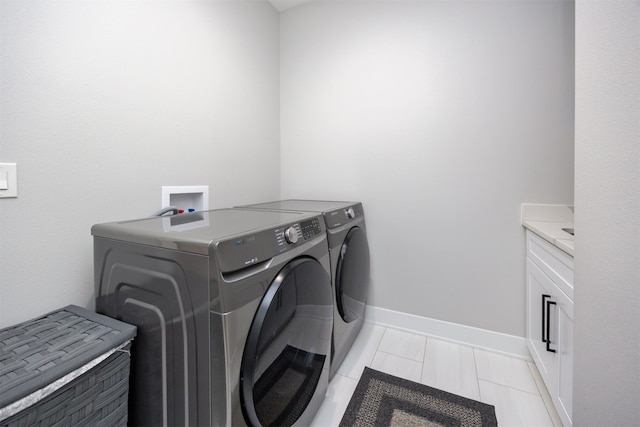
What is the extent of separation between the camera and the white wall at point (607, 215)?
61cm

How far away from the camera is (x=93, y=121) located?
3.70 ft

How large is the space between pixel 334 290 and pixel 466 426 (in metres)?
0.84

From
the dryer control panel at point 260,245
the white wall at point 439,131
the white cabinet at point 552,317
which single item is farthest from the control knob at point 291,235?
the white wall at point 439,131

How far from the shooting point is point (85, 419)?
739mm

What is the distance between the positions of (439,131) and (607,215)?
126cm

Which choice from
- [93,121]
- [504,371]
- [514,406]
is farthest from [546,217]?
[93,121]

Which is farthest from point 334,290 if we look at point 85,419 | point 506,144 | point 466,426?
point 506,144

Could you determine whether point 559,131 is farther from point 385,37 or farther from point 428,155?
point 385,37

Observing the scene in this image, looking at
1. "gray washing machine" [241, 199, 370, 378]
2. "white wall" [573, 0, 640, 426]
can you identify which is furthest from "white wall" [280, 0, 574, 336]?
"white wall" [573, 0, 640, 426]

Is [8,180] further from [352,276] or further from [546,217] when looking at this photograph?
[546,217]

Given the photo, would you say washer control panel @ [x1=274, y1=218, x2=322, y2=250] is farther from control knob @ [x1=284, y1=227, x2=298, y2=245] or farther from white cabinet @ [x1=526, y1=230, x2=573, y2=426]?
white cabinet @ [x1=526, y1=230, x2=573, y2=426]

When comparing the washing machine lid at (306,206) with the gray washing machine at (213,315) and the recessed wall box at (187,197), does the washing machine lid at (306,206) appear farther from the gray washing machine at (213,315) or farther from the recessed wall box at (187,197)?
the gray washing machine at (213,315)

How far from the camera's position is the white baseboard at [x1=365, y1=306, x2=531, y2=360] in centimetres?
171

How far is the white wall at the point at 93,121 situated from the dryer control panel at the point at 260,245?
A: 0.82 m
